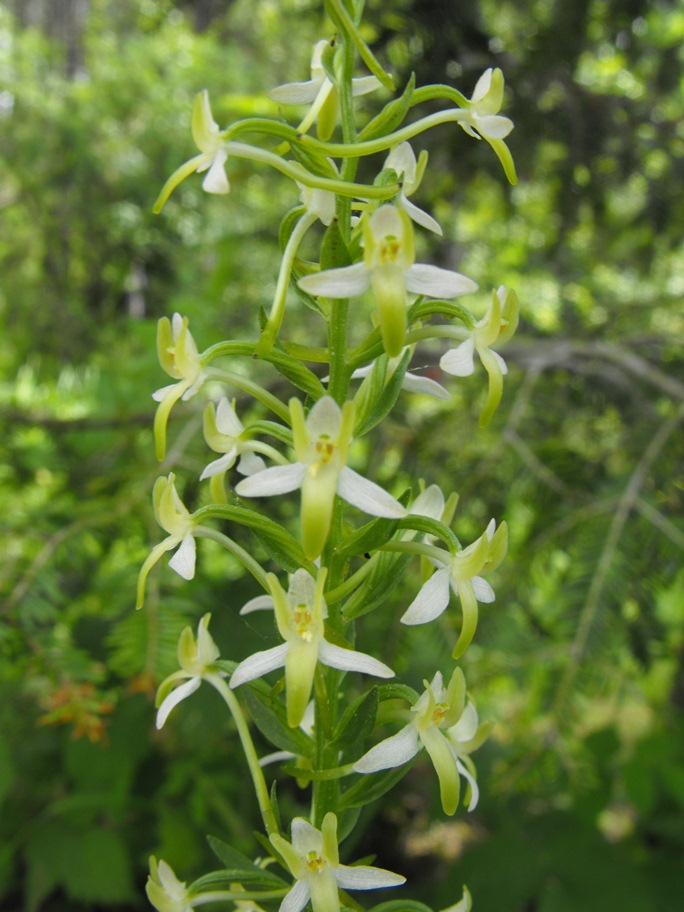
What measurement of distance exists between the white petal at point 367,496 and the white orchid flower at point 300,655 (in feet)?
0.21

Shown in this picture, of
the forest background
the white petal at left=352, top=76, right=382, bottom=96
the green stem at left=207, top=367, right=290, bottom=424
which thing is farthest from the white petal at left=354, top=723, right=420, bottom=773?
the white petal at left=352, top=76, right=382, bottom=96

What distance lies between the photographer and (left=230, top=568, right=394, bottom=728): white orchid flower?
0.59m

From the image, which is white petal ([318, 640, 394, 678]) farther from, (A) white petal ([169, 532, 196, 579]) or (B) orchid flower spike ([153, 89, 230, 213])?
(B) orchid flower spike ([153, 89, 230, 213])

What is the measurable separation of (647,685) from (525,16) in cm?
299

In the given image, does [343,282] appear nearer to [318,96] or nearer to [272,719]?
[318,96]

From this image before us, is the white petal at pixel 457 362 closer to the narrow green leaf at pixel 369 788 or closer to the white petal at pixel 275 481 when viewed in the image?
the white petal at pixel 275 481

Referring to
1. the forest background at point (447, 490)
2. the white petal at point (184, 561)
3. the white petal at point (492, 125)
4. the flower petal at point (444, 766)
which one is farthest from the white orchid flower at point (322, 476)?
the forest background at point (447, 490)

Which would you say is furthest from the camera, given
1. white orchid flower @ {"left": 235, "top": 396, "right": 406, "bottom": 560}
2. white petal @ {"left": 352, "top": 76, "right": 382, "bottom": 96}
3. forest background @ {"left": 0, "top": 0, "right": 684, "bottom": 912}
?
forest background @ {"left": 0, "top": 0, "right": 684, "bottom": 912}

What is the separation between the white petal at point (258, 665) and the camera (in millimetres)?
615

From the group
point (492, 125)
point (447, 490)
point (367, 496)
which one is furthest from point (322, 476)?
point (447, 490)

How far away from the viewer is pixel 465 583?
2.22 feet

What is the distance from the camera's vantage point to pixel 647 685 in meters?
3.71

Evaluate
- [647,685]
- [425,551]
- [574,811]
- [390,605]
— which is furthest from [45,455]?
[647,685]

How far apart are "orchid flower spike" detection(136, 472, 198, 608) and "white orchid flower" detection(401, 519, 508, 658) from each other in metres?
0.20
